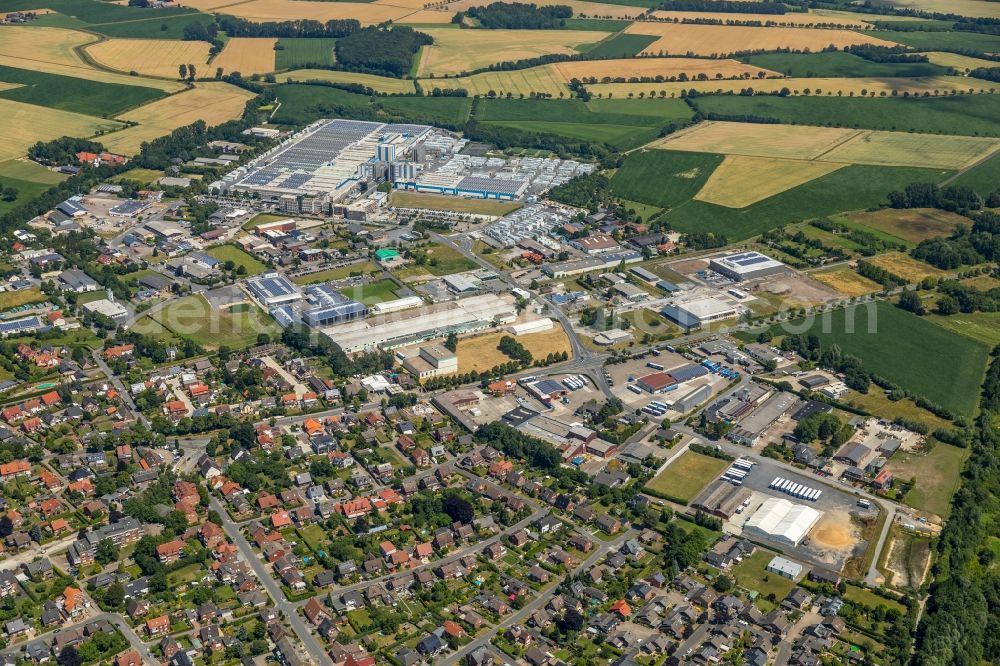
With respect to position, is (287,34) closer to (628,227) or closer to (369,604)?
(628,227)

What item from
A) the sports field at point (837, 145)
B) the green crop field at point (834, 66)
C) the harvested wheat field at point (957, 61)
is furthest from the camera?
the harvested wheat field at point (957, 61)

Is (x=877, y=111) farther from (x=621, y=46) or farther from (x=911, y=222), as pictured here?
(x=621, y=46)

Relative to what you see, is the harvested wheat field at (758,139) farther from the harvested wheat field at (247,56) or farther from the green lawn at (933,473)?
the harvested wheat field at (247,56)

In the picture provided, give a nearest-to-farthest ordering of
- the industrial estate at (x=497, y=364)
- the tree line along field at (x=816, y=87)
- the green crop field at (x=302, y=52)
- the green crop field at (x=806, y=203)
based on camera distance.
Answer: the industrial estate at (x=497, y=364) < the green crop field at (x=806, y=203) < the tree line along field at (x=816, y=87) < the green crop field at (x=302, y=52)

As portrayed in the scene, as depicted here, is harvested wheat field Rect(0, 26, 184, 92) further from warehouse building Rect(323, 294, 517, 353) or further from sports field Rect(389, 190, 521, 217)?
warehouse building Rect(323, 294, 517, 353)

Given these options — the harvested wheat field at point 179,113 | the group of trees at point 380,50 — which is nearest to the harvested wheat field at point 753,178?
the group of trees at point 380,50

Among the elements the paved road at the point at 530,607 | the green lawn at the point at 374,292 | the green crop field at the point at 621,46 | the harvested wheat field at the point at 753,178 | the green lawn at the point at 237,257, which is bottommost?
the paved road at the point at 530,607

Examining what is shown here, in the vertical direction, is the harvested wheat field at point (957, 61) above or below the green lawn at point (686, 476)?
above

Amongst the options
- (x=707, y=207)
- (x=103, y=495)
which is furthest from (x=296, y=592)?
(x=707, y=207)
